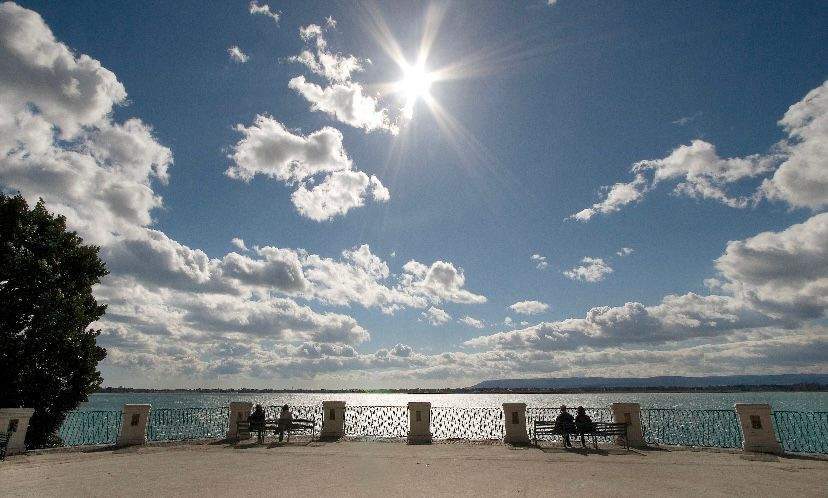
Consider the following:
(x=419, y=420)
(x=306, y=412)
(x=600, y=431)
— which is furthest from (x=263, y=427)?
(x=600, y=431)

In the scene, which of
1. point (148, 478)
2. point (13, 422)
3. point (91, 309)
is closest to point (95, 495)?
point (148, 478)

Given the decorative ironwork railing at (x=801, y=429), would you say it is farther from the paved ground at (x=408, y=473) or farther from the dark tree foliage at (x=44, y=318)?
the dark tree foliage at (x=44, y=318)

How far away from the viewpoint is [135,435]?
1620 centimetres

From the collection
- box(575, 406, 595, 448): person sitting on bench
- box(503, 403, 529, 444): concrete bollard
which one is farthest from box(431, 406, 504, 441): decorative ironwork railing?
box(575, 406, 595, 448): person sitting on bench

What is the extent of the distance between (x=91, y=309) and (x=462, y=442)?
720 inches

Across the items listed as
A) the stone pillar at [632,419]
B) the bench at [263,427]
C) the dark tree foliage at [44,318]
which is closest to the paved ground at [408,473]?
the stone pillar at [632,419]

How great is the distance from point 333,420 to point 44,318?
42.2ft

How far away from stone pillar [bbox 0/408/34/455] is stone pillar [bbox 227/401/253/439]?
610 centimetres

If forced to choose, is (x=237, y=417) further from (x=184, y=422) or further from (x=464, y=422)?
(x=464, y=422)

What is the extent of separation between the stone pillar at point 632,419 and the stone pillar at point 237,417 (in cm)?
1344

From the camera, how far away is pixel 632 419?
50.9ft

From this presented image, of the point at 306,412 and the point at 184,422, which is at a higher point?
the point at 306,412

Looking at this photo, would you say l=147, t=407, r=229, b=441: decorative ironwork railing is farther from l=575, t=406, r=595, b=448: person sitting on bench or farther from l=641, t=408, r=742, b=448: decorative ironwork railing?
l=641, t=408, r=742, b=448: decorative ironwork railing

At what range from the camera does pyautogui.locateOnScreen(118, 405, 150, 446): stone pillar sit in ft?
52.6
